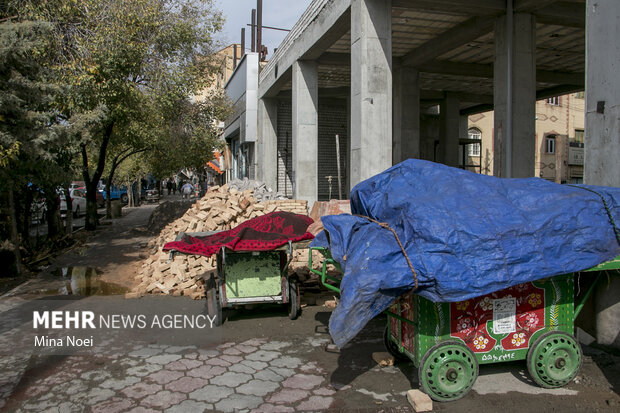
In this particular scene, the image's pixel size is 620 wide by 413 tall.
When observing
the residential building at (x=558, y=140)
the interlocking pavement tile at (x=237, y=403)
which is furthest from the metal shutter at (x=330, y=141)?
the interlocking pavement tile at (x=237, y=403)

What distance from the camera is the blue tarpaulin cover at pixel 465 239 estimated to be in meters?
3.63

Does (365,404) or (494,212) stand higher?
(494,212)

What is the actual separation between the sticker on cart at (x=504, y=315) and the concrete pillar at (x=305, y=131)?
428 inches

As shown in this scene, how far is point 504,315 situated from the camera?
427 cm

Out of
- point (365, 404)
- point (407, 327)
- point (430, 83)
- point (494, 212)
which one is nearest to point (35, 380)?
point (365, 404)

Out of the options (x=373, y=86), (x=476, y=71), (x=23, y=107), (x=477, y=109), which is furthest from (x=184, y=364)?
(x=477, y=109)

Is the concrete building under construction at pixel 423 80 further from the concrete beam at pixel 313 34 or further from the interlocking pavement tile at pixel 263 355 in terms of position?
the interlocking pavement tile at pixel 263 355

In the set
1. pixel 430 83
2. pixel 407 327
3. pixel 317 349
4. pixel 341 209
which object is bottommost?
pixel 317 349

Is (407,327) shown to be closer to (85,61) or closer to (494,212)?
(494,212)

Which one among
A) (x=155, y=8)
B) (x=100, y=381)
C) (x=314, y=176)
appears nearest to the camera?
(x=100, y=381)

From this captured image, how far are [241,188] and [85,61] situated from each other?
22.6 feet

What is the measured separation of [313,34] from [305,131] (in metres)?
2.95

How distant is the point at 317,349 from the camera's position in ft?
18.5

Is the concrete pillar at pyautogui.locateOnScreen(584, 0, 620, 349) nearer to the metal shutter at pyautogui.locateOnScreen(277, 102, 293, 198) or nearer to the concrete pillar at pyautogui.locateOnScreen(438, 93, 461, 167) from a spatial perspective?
the concrete pillar at pyautogui.locateOnScreen(438, 93, 461, 167)
